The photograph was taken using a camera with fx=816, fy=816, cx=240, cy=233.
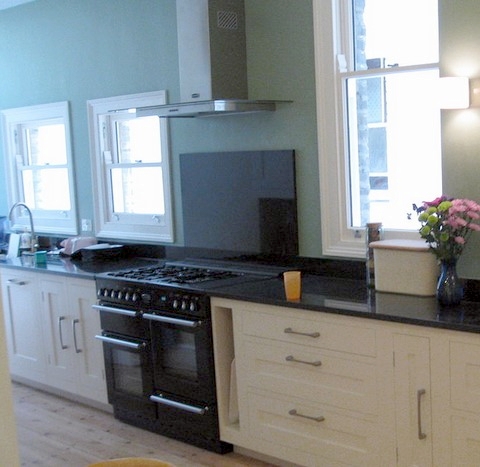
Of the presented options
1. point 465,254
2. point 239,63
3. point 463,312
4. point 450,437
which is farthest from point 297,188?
point 450,437

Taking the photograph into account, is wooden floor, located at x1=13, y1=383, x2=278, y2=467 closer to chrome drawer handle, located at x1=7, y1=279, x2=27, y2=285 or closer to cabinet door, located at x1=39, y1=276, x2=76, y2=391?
cabinet door, located at x1=39, y1=276, x2=76, y2=391

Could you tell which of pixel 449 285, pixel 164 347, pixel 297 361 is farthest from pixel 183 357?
pixel 449 285

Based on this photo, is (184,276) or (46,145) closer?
(184,276)

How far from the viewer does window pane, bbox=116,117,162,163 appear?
566 cm

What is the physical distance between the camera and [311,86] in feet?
14.6

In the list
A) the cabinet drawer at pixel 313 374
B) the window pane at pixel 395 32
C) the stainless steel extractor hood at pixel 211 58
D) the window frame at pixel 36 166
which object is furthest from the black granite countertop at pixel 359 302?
the window frame at pixel 36 166

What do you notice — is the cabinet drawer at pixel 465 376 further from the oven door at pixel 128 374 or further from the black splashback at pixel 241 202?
the oven door at pixel 128 374

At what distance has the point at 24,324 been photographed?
5.76m

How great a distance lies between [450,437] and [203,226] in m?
2.31

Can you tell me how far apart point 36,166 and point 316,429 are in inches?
151

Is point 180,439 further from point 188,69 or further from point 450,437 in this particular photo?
point 188,69

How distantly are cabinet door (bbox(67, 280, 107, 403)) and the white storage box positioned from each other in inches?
76.5

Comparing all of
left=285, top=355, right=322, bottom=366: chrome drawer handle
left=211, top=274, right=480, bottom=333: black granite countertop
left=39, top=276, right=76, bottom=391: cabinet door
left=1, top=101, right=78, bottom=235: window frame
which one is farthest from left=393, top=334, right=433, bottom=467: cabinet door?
left=1, top=101, right=78, bottom=235: window frame

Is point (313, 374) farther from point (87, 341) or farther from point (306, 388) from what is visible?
point (87, 341)
